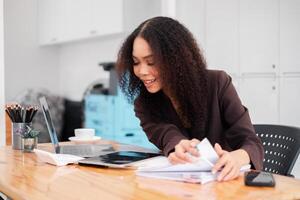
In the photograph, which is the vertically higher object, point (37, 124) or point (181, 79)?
point (181, 79)

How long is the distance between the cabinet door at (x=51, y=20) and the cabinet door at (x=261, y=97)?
241 centimetres

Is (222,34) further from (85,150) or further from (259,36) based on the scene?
(85,150)

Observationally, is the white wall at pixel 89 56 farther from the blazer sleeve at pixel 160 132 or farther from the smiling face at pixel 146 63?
the smiling face at pixel 146 63

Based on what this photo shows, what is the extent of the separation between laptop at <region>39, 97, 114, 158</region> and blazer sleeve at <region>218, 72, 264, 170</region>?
1.51 feet

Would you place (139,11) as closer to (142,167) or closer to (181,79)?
(181,79)

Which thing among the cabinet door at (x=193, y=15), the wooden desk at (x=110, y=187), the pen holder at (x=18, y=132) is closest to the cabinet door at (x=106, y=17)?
the cabinet door at (x=193, y=15)

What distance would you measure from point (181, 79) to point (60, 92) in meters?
3.89

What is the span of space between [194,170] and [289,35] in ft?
5.80

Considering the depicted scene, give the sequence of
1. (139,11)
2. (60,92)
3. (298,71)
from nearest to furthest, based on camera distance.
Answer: (298,71) < (139,11) < (60,92)

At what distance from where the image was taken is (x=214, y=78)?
60.8 inches

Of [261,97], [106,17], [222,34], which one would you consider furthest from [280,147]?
[106,17]

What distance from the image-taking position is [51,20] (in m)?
4.77

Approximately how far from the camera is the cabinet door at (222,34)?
2902 mm

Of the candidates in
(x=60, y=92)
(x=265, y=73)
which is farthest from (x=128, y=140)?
(x=60, y=92)
